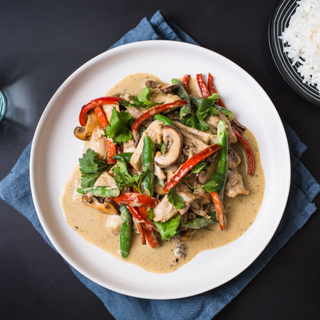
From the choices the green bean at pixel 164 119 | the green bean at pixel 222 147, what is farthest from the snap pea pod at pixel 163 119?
the green bean at pixel 222 147

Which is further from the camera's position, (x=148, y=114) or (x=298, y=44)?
(x=298, y=44)

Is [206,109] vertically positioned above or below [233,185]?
above

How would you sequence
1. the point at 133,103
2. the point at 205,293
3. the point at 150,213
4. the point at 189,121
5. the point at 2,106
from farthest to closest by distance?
the point at 2,106
the point at 205,293
the point at 133,103
the point at 189,121
the point at 150,213

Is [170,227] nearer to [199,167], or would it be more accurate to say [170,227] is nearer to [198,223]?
[198,223]

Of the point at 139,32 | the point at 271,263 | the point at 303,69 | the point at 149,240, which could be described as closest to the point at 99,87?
the point at 139,32

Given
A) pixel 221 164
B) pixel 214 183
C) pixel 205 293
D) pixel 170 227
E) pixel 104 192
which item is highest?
pixel 221 164

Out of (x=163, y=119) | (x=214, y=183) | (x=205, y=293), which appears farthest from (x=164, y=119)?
(x=205, y=293)
